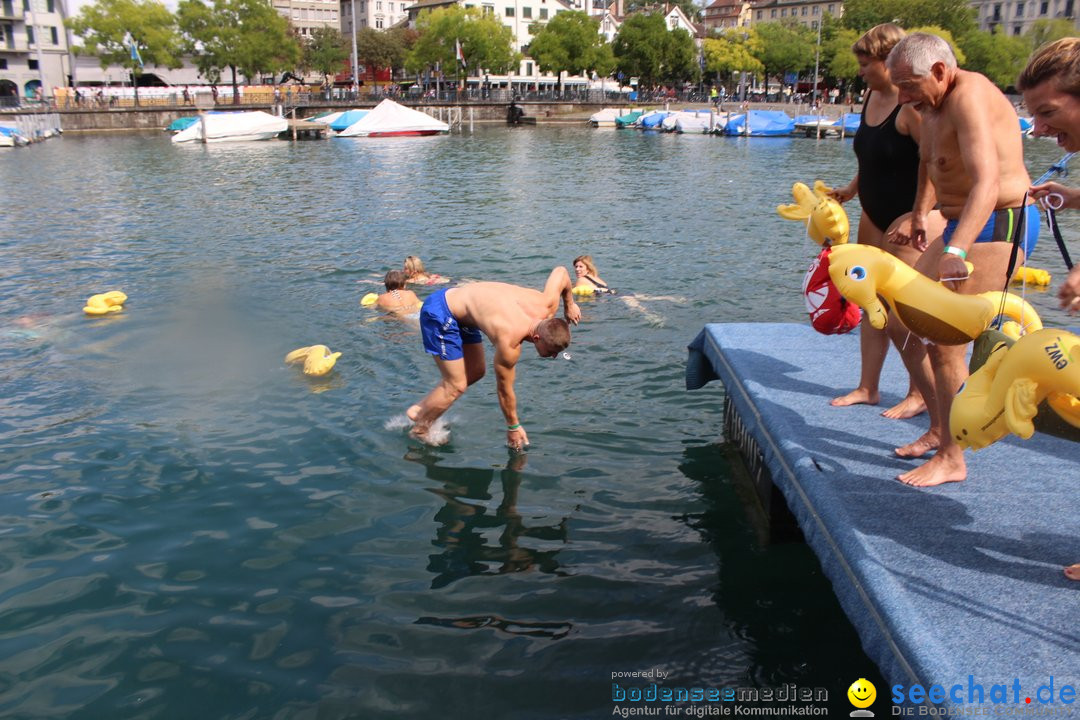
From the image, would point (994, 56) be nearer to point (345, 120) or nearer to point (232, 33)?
point (345, 120)

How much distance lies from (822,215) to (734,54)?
9313cm

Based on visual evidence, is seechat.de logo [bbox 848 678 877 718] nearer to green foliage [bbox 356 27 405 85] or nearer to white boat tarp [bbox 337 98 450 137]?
white boat tarp [bbox 337 98 450 137]

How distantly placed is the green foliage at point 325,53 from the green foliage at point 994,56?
220 feet

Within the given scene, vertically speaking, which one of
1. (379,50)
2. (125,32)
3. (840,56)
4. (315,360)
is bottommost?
(315,360)

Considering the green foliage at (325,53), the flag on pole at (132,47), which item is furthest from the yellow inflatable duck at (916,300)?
the green foliage at (325,53)

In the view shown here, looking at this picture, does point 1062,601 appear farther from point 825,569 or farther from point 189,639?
point 189,639

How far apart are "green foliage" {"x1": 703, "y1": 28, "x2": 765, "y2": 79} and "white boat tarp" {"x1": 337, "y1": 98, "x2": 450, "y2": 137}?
4557 cm

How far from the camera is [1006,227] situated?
14.2 feet

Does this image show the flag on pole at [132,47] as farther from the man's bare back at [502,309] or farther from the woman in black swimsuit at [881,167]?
the woman in black swimsuit at [881,167]

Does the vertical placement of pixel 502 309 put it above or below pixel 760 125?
below

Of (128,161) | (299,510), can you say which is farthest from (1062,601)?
(128,161)

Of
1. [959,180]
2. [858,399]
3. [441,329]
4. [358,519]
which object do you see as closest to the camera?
[959,180]

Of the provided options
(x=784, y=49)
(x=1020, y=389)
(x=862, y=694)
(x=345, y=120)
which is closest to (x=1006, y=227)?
(x=1020, y=389)

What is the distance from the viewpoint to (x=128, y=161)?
122 feet
